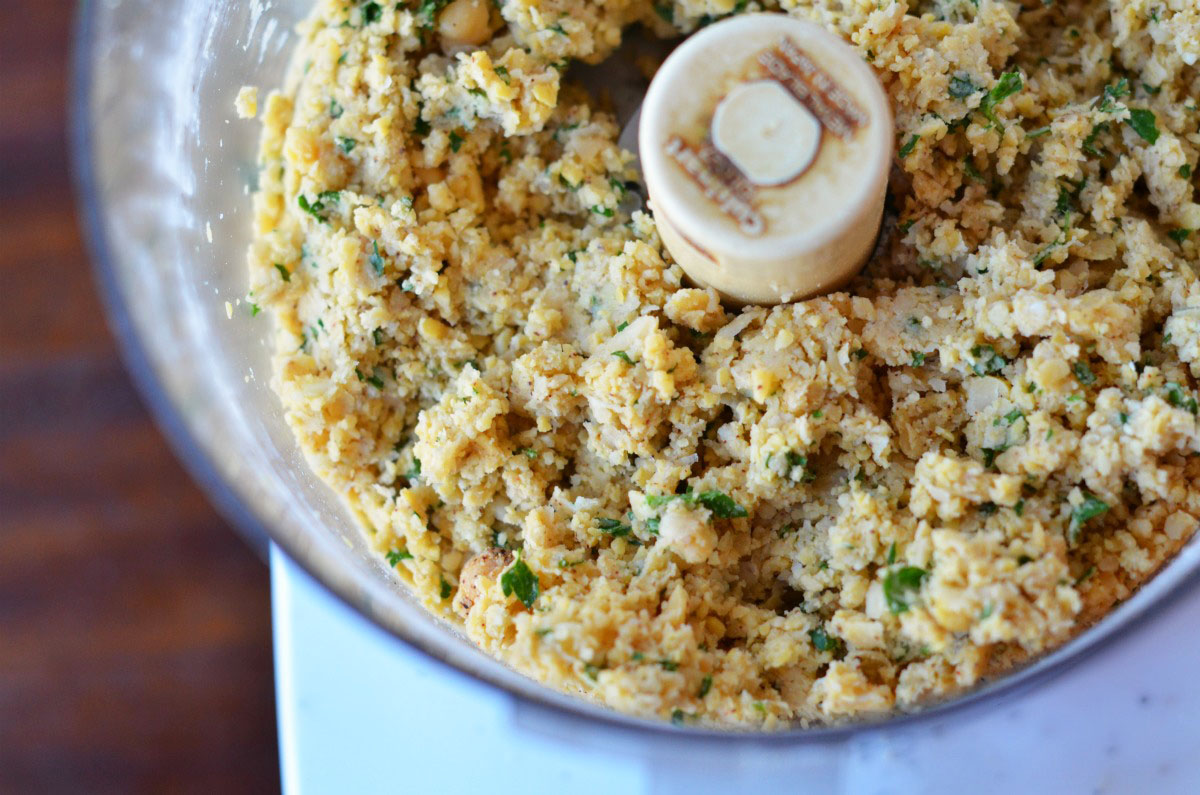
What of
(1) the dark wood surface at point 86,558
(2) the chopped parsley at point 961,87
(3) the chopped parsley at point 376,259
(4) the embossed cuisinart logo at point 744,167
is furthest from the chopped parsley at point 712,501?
(1) the dark wood surface at point 86,558

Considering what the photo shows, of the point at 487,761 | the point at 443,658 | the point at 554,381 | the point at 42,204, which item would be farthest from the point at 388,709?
the point at 42,204

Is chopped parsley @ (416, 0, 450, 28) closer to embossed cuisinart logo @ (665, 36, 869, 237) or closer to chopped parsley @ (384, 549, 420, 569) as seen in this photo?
embossed cuisinart logo @ (665, 36, 869, 237)

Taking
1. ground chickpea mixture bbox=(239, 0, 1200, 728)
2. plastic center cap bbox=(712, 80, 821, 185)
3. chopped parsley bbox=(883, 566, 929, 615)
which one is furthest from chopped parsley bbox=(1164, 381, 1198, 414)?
plastic center cap bbox=(712, 80, 821, 185)

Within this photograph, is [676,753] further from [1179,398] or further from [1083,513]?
[1179,398]

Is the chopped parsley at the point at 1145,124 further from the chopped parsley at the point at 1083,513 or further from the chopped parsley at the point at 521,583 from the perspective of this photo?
the chopped parsley at the point at 521,583

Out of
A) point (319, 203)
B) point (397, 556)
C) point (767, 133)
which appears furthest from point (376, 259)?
point (767, 133)

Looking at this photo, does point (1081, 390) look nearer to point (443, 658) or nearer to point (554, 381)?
point (554, 381)
